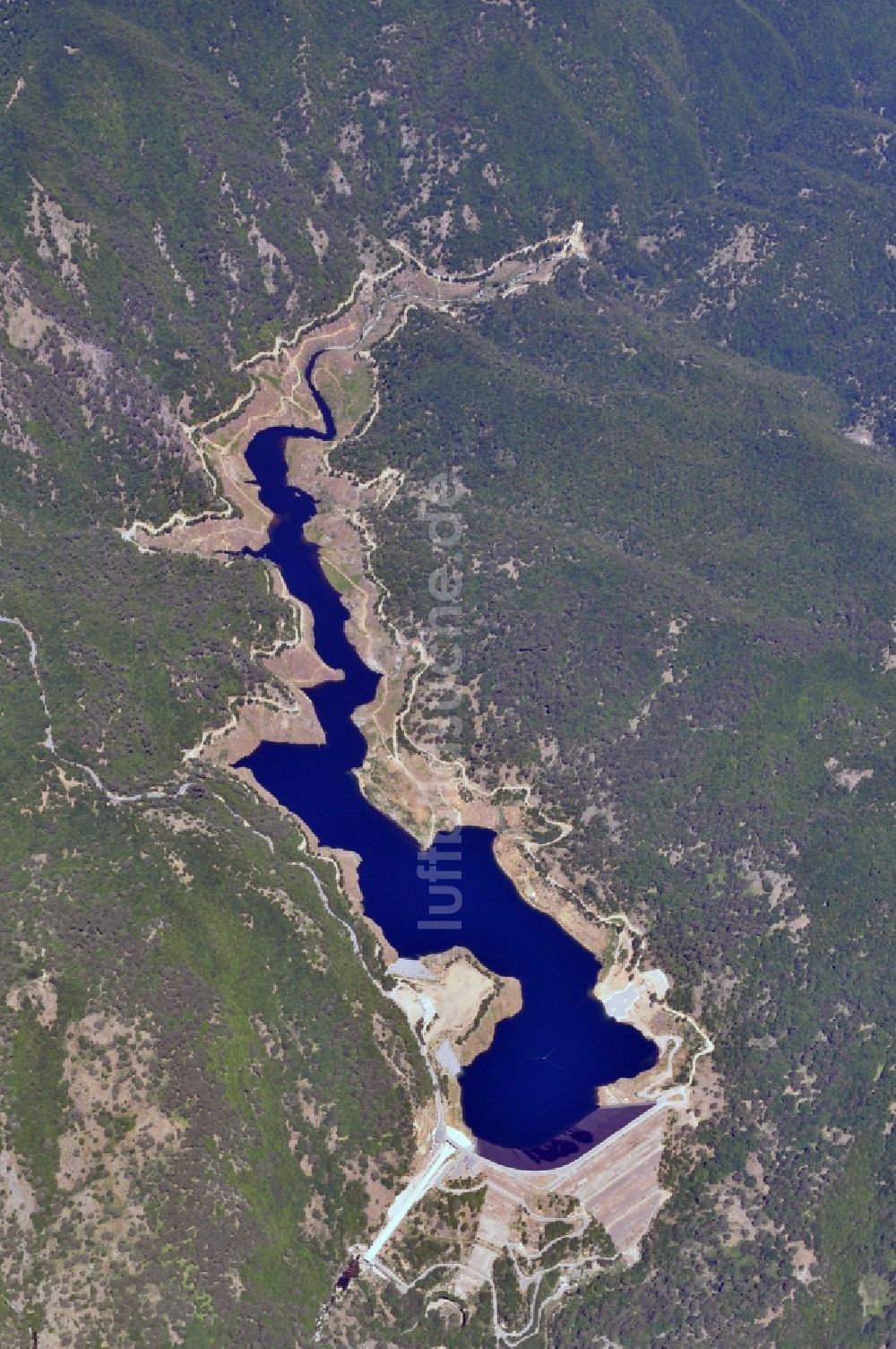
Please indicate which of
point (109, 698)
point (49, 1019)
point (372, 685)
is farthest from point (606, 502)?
point (49, 1019)

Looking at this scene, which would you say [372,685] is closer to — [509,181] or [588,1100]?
[588,1100]

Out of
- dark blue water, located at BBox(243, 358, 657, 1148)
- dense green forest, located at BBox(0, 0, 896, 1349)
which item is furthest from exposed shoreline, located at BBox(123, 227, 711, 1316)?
dense green forest, located at BBox(0, 0, 896, 1349)

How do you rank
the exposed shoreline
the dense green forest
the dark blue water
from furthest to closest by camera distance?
1. the exposed shoreline
2. the dark blue water
3. the dense green forest

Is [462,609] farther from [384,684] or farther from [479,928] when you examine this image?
[479,928]

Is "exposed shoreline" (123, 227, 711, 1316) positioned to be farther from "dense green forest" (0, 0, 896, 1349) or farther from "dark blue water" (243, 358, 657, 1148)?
"dense green forest" (0, 0, 896, 1349)

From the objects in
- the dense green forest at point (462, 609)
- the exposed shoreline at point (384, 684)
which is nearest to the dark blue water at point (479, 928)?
the exposed shoreline at point (384, 684)

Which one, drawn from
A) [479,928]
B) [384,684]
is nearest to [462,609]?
[384,684]

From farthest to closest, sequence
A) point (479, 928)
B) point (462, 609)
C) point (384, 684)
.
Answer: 1. point (384, 684)
2. point (462, 609)
3. point (479, 928)
